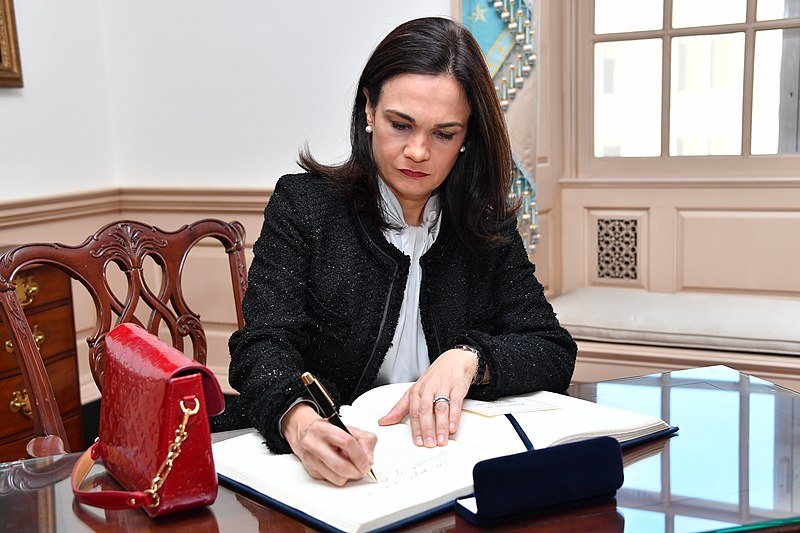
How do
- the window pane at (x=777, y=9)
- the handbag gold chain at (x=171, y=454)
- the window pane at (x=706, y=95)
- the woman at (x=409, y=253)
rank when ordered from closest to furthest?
1. the handbag gold chain at (x=171, y=454)
2. the woman at (x=409, y=253)
3. the window pane at (x=777, y=9)
4. the window pane at (x=706, y=95)

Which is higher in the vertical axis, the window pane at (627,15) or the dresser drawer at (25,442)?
the window pane at (627,15)

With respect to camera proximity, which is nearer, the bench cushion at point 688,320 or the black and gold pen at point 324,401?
the black and gold pen at point 324,401

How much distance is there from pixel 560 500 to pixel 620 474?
9 cm

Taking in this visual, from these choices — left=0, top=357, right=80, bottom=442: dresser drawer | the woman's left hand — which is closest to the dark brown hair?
the woman's left hand

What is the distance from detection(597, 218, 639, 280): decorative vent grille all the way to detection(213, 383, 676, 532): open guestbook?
8.51 feet

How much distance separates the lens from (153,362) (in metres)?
1.17

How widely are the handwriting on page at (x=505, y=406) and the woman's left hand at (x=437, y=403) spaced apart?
1.1 inches

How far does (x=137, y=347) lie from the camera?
4.04 ft

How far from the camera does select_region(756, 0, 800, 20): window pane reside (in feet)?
12.3

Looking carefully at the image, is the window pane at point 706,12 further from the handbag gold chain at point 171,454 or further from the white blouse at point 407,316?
the handbag gold chain at point 171,454

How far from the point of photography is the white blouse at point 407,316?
2.00 metres

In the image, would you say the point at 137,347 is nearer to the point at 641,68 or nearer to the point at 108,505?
the point at 108,505

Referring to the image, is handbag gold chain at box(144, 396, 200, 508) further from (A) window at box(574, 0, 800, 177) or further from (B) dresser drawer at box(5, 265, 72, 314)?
(A) window at box(574, 0, 800, 177)

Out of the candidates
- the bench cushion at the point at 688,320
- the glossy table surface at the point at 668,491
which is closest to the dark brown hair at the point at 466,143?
the glossy table surface at the point at 668,491
